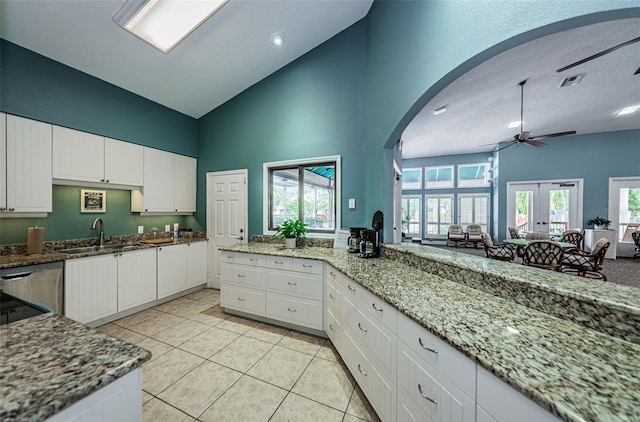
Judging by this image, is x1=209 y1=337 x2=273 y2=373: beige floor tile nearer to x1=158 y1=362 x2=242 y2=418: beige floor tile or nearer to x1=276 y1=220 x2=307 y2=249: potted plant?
x1=158 y1=362 x2=242 y2=418: beige floor tile

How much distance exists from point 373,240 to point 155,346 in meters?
2.52

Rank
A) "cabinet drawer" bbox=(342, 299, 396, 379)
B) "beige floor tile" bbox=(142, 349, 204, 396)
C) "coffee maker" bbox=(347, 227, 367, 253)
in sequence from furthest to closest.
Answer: "coffee maker" bbox=(347, 227, 367, 253), "beige floor tile" bbox=(142, 349, 204, 396), "cabinet drawer" bbox=(342, 299, 396, 379)

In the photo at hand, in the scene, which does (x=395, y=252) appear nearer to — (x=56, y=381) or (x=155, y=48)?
(x=56, y=381)

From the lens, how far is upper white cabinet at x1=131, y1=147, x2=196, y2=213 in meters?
3.56

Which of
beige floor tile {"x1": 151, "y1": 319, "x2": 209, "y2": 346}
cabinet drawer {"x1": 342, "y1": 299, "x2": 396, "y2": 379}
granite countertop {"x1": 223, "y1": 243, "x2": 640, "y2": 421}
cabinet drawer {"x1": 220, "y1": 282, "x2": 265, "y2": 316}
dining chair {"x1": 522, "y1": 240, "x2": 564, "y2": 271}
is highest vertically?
granite countertop {"x1": 223, "y1": 243, "x2": 640, "y2": 421}

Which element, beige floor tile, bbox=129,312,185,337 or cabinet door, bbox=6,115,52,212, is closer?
cabinet door, bbox=6,115,52,212

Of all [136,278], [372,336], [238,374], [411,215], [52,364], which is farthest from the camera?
[411,215]

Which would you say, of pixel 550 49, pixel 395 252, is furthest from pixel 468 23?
pixel 550 49

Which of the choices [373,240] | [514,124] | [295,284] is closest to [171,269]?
[295,284]

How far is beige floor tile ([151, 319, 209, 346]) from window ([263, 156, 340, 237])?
155 cm

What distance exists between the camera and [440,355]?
102cm

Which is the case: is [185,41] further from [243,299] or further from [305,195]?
[243,299]

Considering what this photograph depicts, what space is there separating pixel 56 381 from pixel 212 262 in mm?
3716

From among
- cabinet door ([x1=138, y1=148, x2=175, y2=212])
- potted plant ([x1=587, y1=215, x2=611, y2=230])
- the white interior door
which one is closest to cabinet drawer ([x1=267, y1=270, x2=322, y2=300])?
the white interior door
